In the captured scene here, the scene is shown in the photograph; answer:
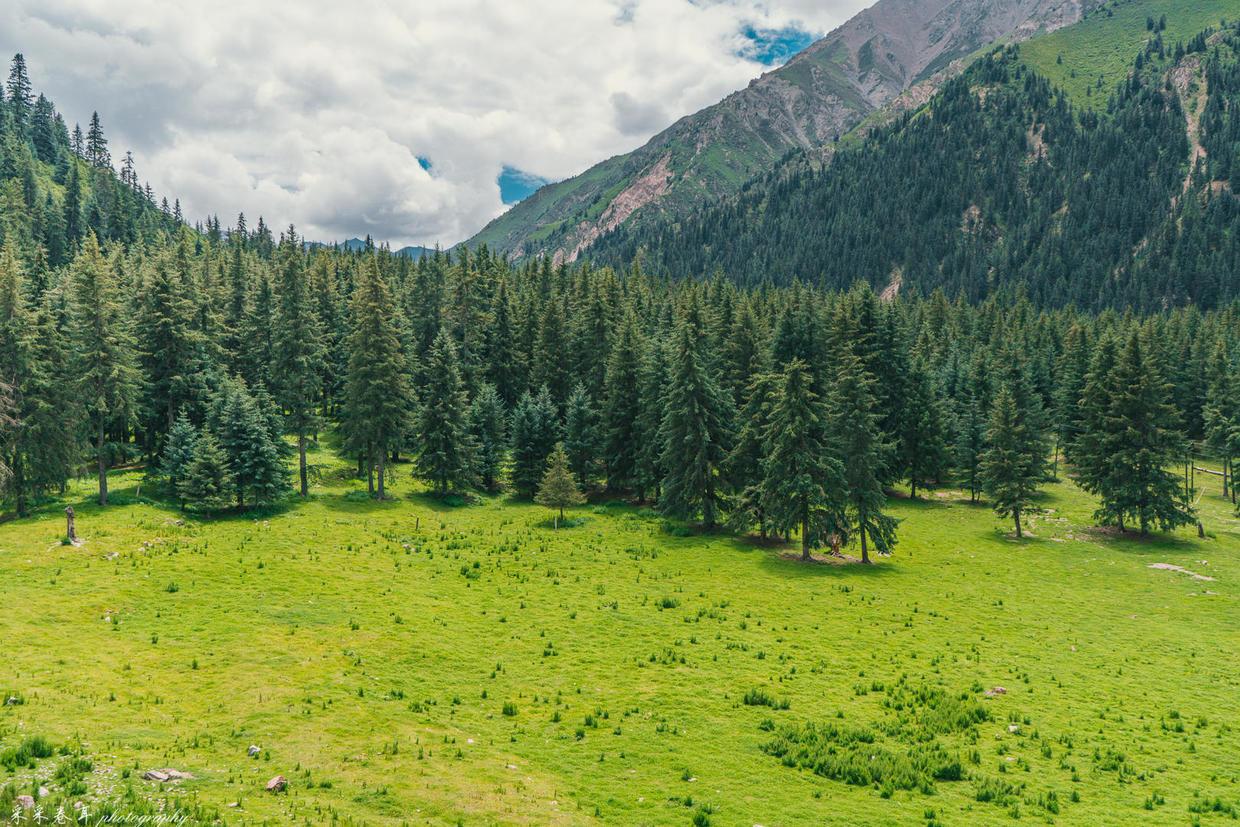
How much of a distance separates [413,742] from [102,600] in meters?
Answer: 19.9

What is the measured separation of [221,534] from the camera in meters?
42.6

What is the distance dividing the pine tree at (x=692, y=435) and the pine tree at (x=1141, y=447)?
32470 millimetres

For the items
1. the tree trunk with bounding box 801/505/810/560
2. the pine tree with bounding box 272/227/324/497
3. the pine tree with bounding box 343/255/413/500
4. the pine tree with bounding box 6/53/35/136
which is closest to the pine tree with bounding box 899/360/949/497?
the tree trunk with bounding box 801/505/810/560

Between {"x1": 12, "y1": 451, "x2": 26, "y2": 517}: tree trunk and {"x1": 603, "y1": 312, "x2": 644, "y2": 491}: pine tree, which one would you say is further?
{"x1": 603, "y1": 312, "x2": 644, "y2": 491}: pine tree

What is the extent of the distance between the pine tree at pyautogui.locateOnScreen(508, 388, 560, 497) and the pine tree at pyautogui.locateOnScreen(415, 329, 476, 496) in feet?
15.3

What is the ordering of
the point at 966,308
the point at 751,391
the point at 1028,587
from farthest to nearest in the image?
the point at 966,308
the point at 751,391
the point at 1028,587

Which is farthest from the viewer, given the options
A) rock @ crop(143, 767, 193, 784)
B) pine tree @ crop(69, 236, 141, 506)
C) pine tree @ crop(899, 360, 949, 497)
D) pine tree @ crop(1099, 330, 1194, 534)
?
pine tree @ crop(899, 360, 949, 497)

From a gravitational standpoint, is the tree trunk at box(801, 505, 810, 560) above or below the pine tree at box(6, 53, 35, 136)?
below

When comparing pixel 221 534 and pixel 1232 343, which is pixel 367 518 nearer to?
pixel 221 534

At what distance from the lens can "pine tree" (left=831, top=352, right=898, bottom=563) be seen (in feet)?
149

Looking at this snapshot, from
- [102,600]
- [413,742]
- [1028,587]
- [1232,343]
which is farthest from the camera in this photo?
[1232,343]

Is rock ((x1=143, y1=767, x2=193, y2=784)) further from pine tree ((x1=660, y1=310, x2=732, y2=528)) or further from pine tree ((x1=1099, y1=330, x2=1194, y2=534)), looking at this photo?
pine tree ((x1=1099, y1=330, x2=1194, y2=534))

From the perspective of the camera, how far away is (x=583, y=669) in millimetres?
26578

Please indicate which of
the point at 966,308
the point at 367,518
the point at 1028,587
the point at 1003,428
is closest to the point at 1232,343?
the point at 966,308
